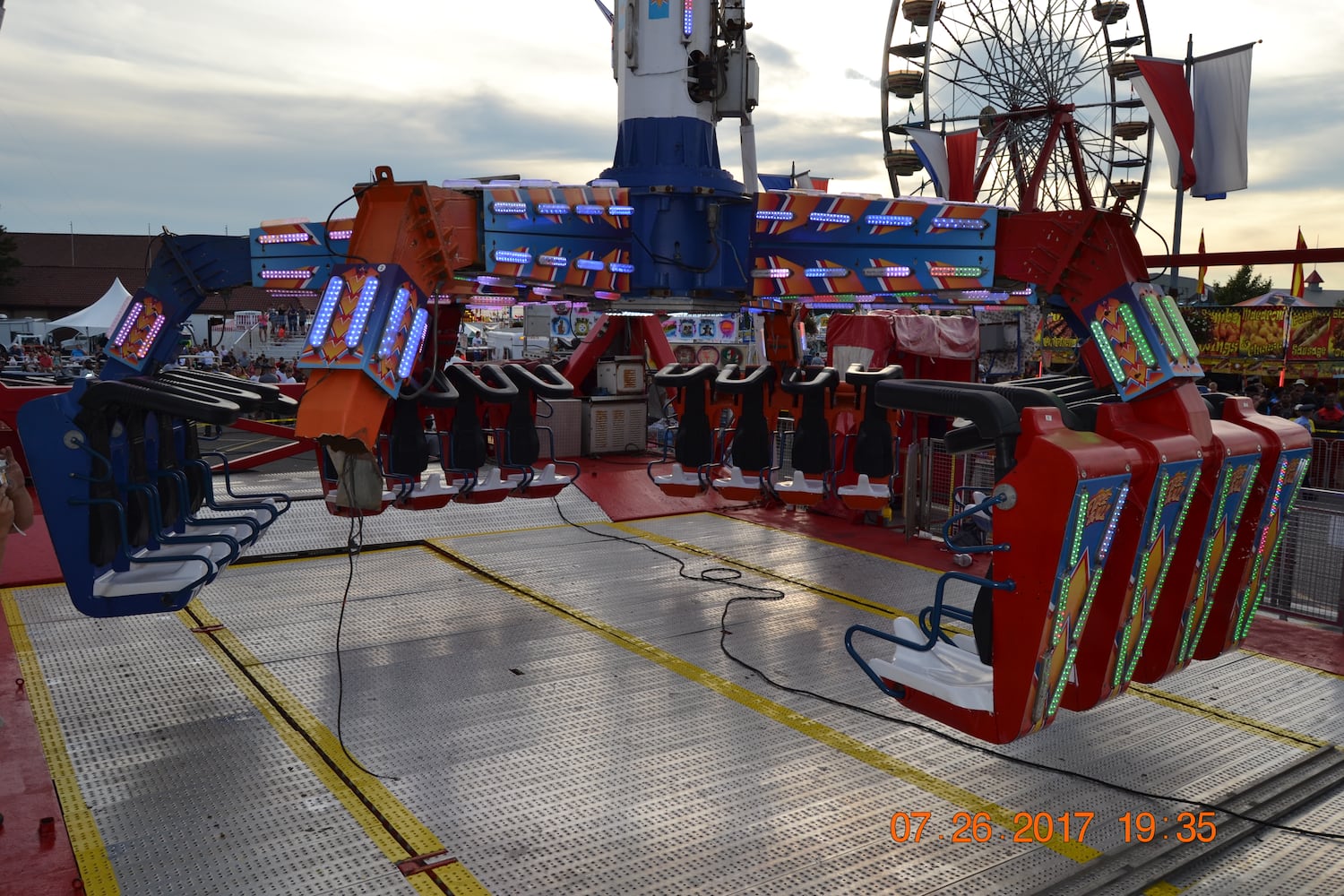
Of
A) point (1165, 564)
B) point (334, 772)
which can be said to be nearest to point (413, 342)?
point (334, 772)

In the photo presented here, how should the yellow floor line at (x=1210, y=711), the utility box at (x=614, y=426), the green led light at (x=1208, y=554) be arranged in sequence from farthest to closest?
the utility box at (x=614, y=426), the yellow floor line at (x=1210, y=711), the green led light at (x=1208, y=554)

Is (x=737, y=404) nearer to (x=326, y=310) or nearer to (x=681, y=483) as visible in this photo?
(x=681, y=483)

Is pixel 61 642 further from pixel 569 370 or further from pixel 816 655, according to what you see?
pixel 569 370

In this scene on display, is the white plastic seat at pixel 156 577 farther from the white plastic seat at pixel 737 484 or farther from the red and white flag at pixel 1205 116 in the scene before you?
the red and white flag at pixel 1205 116

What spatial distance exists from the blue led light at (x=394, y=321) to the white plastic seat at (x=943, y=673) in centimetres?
337

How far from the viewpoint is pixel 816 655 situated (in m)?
7.16

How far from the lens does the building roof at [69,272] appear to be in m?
53.5

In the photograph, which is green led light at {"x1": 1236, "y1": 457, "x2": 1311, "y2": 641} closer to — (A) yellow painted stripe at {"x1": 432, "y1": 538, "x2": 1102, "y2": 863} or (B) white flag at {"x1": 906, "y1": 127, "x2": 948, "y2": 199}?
(A) yellow painted stripe at {"x1": 432, "y1": 538, "x2": 1102, "y2": 863}

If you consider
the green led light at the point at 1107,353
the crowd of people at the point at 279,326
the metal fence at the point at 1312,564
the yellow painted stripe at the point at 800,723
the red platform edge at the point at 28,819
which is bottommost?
the yellow painted stripe at the point at 800,723

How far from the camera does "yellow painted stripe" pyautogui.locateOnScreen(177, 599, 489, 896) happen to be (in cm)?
425

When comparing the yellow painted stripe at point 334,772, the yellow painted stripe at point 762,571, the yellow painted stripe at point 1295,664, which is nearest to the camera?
the yellow painted stripe at point 334,772

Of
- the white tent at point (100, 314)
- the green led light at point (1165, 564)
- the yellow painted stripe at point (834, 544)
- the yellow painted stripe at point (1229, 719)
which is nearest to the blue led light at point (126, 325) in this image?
the yellow painted stripe at point (834, 544)

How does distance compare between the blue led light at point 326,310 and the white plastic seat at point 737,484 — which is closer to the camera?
the blue led light at point 326,310

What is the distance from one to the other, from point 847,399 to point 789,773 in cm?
395
